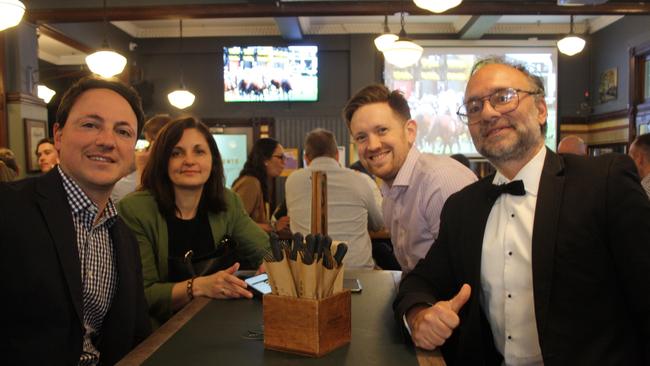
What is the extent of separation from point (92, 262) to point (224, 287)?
0.41 m

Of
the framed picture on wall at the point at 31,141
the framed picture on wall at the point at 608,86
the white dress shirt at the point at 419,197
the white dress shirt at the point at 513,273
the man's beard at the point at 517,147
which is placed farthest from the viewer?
the framed picture on wall at the point at 608,86

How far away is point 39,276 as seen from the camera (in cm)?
136

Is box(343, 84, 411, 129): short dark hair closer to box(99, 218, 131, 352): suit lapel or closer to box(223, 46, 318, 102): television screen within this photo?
box(99, 218, 131, 352): suit lapel

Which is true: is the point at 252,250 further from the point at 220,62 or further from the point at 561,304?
the point at 220,62

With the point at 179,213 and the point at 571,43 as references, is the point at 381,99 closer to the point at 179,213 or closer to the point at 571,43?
the point at 179,213

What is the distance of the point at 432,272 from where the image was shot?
1683mm

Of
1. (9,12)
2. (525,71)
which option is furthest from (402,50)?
(525,71)

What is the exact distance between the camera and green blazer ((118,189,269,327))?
6.37 ft

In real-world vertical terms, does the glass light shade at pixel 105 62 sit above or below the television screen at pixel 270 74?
below

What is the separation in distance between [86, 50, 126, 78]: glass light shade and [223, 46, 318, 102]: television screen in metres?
3.36

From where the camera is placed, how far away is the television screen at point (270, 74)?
9617 millimetres

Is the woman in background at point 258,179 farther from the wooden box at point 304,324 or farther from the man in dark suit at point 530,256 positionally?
the wooden box at point 304,324

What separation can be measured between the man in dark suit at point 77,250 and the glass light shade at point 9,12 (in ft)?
10.6

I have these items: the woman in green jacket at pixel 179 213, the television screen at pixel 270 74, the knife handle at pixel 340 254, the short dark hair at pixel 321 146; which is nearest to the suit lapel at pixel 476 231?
the knife handle at pixel 340 254
